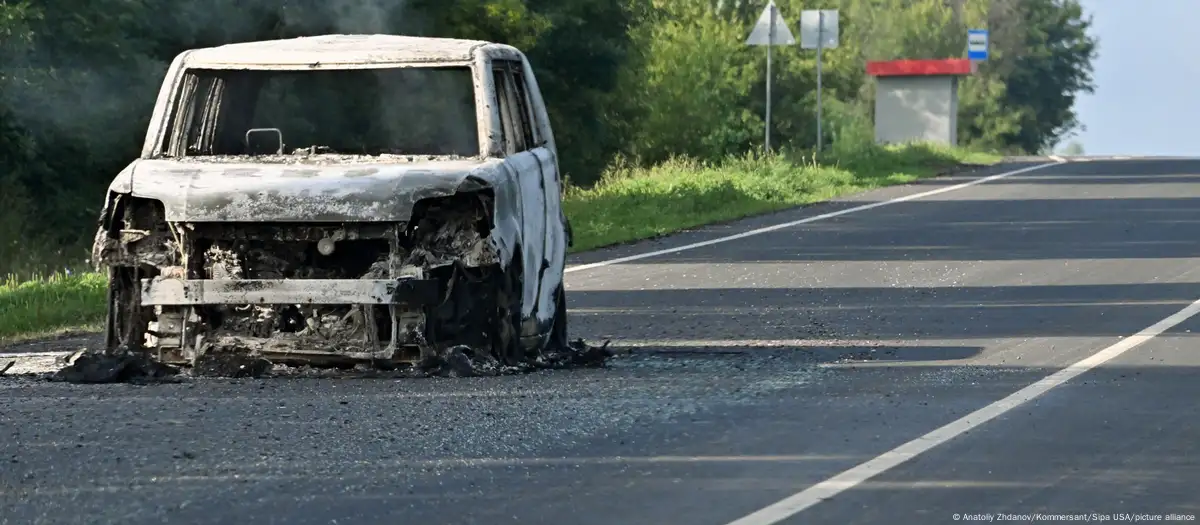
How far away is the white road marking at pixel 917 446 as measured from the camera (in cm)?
700

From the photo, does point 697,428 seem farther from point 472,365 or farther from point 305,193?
point 305,193

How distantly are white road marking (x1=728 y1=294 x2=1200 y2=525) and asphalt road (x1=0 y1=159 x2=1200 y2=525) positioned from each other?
25 mm

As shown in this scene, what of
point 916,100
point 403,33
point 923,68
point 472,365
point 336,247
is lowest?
point 916,100

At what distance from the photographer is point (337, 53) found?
37.8 feet

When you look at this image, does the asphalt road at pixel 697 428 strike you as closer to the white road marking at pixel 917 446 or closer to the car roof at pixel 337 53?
the white road marking at pixel 917 446

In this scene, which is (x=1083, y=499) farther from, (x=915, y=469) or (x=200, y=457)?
(x=200, y=457)

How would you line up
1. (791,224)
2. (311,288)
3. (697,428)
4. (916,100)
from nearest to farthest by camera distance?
(697,428), (311,288), (791,224), (916,100)

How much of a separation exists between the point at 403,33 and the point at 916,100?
27.7 metres

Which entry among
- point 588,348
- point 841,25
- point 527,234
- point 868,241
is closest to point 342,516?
point 527,234

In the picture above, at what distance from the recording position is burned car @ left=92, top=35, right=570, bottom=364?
10.3 metres

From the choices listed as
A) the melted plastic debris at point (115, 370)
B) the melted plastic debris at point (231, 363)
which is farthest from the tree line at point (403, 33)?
the melted plastic debris at point (231, 363)

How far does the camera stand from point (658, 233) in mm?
21906

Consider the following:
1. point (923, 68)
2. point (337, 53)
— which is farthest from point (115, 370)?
point (923, 68)

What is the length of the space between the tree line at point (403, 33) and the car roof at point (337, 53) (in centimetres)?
1117
